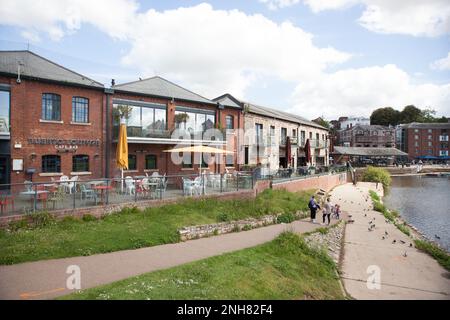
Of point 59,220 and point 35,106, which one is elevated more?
point 35,106

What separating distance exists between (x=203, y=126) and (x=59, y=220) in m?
13.8

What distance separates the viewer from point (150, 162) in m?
20.7

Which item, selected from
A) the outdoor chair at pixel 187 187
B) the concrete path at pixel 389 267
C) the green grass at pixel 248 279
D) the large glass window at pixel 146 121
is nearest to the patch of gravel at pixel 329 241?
the concrete path at pixel 389 267

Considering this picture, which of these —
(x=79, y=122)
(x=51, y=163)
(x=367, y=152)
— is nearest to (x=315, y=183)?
(x=79, y=122)

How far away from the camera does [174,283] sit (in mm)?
7684

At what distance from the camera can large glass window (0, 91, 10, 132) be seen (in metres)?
15.3

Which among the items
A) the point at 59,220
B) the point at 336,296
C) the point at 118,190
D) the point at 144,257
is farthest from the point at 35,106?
the point at 336,296

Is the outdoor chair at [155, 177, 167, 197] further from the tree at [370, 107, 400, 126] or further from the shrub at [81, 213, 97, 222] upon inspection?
the tree at [370, 107, 400, 126]

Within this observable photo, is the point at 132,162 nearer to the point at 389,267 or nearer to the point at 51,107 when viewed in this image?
the point at 51,107

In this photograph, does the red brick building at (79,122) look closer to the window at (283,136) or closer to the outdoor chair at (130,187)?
the outdoor chair at (130,187)

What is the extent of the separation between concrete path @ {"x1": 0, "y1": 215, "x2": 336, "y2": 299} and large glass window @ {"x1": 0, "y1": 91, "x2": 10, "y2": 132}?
9585 millimetres

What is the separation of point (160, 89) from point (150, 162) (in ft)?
16.6
